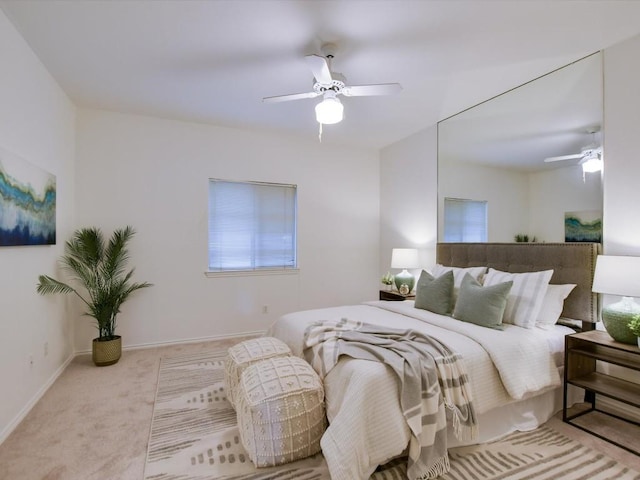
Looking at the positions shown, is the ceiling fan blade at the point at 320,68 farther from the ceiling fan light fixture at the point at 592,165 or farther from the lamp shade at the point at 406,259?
the lamp shade at the point at 406,259

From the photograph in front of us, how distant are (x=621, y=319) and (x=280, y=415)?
7.38 feet

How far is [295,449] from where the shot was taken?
6.27 feet

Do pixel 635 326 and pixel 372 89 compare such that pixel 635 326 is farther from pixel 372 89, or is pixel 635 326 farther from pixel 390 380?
pixel 372 89

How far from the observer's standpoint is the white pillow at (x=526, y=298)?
255 centimetres

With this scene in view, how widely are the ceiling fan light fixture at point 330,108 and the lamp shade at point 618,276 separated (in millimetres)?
2105

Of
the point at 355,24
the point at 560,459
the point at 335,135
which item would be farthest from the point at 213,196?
the point at 560,459

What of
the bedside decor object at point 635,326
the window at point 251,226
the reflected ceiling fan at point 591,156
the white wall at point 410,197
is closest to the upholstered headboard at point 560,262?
the bedside decor object at point 635,326

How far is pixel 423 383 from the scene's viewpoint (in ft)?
6.04

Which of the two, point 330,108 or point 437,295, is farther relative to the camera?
point 437,295

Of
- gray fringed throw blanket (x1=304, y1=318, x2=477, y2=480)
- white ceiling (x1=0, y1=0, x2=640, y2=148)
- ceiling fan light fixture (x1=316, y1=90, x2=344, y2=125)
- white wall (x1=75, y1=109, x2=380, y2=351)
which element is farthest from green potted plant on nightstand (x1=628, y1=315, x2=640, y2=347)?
white wall (x1=75, y1=109, x2=380, y2=351)

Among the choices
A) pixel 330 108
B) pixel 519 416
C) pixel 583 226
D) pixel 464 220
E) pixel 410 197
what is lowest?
pixel 519 416

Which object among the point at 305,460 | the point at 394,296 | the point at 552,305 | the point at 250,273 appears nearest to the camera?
the point at 305,460

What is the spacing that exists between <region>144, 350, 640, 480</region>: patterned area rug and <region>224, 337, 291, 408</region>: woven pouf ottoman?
0.26 m

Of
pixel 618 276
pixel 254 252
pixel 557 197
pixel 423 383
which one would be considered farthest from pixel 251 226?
pixel 618 276
